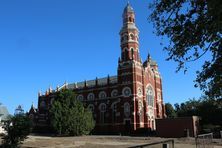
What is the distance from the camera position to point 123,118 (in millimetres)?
63969

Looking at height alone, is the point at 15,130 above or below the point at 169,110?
below

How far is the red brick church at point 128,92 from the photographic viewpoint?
2510 inches

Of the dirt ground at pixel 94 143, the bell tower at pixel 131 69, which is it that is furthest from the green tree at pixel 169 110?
the dirt ground at pixel 94 143

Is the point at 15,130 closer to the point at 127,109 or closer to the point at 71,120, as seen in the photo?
the point at 71,120

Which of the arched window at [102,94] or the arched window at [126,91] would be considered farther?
the arched window at [102,94]

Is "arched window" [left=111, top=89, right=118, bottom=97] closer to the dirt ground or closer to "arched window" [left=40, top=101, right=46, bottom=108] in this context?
"arched window" [left=40, top=101, right=46, bottom=108]

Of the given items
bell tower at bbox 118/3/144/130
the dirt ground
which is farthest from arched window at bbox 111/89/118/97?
the dirt ground

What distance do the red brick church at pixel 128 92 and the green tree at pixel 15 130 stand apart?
142ft

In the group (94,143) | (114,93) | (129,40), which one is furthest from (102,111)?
(94,143)

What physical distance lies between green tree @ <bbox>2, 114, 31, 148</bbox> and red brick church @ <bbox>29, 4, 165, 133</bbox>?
4340cm

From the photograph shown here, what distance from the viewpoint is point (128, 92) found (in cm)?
6469

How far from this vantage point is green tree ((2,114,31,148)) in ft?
63.2

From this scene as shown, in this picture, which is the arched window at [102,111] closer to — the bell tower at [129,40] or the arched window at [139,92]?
the arched window at [139,92]

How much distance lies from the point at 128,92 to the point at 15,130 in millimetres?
46511
